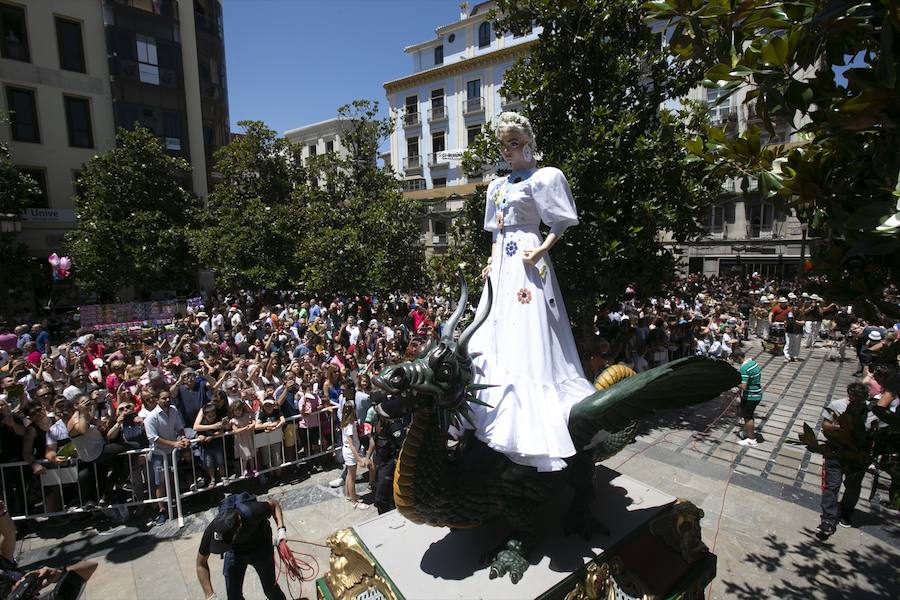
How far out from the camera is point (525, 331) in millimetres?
3277

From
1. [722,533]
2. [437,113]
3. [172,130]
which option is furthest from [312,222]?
[437,113]

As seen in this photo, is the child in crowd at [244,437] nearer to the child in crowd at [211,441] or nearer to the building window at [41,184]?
the child in crowd at [211,441]

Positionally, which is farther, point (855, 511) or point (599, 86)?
point (599, 86)

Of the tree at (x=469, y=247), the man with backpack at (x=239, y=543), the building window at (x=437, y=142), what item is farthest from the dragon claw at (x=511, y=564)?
the building window at (x=437, y=142)

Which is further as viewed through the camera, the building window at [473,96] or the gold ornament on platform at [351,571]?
the building window at [473,96]

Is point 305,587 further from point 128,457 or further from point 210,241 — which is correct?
point 210,241

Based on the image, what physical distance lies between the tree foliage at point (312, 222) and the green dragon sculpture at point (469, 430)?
1116 centimetres

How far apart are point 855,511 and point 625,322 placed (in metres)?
5.64

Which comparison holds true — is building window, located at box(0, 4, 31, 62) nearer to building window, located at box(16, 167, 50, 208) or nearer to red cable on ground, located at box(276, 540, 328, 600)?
building window, located at box(16, 167, 50, 208)

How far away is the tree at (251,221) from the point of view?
1711 centimetres

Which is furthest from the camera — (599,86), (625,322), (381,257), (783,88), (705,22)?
(381,257)

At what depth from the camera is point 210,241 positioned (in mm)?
17609

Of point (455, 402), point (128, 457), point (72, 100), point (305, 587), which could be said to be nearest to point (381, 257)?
point (128, 457)

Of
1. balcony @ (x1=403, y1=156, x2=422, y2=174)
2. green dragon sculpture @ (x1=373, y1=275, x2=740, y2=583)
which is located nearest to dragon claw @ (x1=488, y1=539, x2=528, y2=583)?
green dragon sculpture @ (x1=373, y1=275, x2=740, y2=583)
